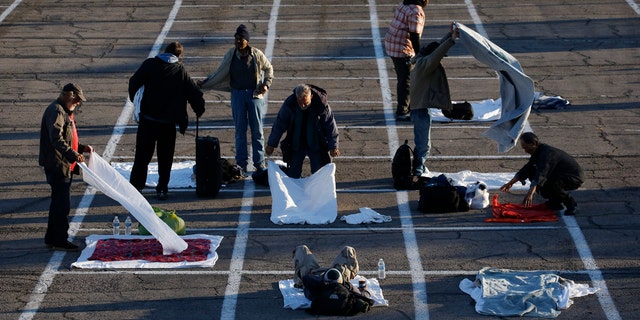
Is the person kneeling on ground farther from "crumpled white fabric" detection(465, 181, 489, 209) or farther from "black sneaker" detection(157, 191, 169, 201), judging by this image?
"black sneaker" detection(157, 191, 169, 201)

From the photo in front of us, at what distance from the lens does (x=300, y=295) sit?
1139cm

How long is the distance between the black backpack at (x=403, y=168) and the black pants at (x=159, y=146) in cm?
285

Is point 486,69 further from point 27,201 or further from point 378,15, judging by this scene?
point 27,201

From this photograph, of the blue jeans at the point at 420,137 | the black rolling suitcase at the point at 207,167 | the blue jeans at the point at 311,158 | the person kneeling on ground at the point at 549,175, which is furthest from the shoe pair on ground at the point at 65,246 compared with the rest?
the person kneeling on ground at the point at 549,175

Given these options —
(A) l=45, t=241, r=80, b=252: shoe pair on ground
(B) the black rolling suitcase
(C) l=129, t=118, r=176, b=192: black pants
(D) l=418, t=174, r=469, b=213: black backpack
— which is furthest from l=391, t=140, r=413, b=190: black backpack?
(A) l=45, t=241, r=80, b=252: shoe pair on ground

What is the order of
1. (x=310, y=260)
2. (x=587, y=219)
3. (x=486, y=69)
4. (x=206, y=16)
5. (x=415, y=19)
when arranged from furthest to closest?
1. (x=206, y=16)
2. (x=486, y=69)
3. (x=415, y=19)
4. (x=587, y=219)
5. (x=310, y=260)

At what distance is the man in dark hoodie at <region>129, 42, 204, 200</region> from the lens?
14.0 meters

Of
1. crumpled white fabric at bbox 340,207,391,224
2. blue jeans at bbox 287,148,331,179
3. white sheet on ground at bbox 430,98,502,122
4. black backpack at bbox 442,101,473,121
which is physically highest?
blue jeans at bbox 287,148,331,179

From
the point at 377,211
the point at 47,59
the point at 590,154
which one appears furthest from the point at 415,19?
the point at 47,59

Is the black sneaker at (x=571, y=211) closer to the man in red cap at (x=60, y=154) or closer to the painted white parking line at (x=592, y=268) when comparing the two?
the painted white parking line at (x=592, y=268)

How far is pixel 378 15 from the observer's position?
24.6 metres

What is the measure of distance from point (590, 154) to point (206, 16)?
36.1 feet

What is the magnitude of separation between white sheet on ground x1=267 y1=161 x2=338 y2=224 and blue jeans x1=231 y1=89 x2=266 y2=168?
1.10 metres

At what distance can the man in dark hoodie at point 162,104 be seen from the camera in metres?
14.0
